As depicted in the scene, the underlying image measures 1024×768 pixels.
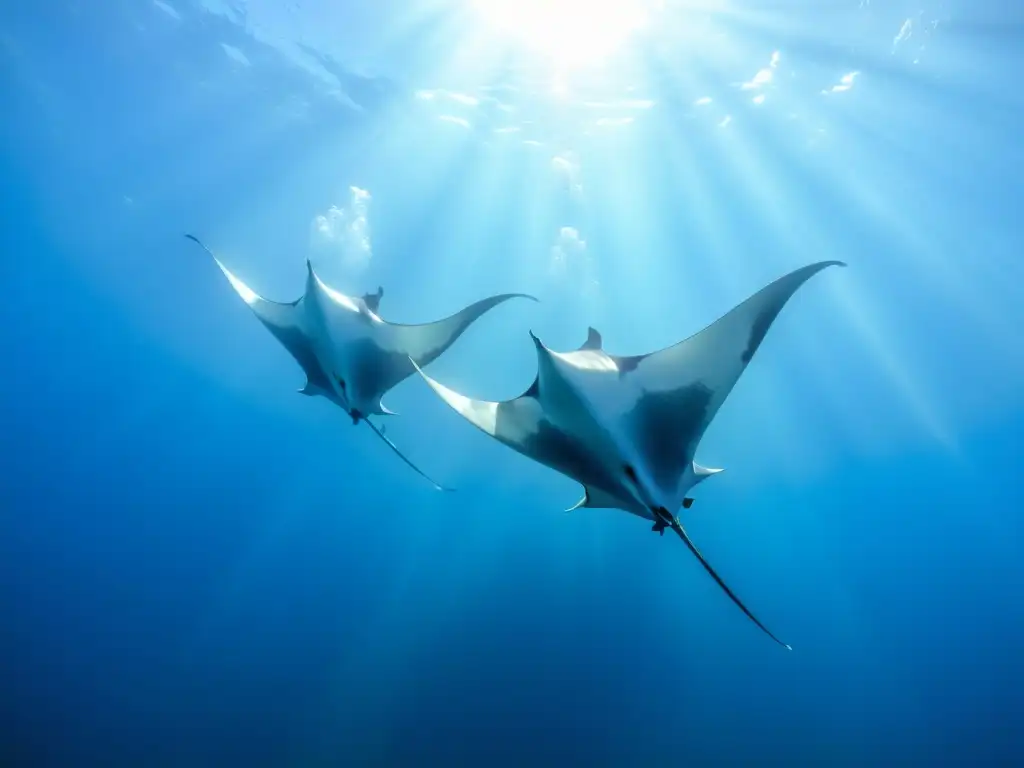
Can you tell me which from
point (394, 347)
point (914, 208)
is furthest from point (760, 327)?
point (914, 208)

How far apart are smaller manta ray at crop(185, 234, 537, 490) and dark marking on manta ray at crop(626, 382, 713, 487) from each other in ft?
7.01

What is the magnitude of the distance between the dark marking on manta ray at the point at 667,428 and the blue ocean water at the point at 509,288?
14908 mm

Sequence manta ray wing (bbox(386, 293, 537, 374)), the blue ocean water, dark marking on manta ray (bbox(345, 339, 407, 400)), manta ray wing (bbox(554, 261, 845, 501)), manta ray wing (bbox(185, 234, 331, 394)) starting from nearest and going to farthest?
→ manta ray wing (bbox(554, 261, 845, 501)) < manta ray wing (bbox(386, 293, 537, 374)) < dark marking on manta ray (bbox(345, 339, 407, 400)) < manta ray wing (bbox(185, 234, 331, 394)) < the blue ocean water

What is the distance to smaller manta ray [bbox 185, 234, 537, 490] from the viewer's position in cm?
568

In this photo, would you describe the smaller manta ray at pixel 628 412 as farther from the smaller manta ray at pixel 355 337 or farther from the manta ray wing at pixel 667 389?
the smaller manta ray at pixel 355 337

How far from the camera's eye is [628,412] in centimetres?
399

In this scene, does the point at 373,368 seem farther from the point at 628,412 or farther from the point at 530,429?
the point at 628,412

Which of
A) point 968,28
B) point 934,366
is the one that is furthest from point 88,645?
point 934,366

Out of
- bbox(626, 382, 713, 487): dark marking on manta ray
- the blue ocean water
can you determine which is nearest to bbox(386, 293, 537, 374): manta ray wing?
bbox(626, 382, 713, 487): dark marking on manta ray

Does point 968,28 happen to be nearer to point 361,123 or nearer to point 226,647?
point 361,123

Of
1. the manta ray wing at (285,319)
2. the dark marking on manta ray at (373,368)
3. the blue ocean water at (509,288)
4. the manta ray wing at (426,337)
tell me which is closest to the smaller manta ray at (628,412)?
the manta ray wing at (426,337)

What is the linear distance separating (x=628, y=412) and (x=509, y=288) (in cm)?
3540

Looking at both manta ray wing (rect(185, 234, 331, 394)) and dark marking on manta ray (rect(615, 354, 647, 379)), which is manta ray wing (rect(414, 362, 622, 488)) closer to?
dark marking on manta ray (rect(615, 354, 647, 379))

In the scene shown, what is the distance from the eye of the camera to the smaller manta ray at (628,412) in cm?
376
